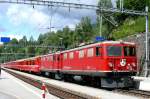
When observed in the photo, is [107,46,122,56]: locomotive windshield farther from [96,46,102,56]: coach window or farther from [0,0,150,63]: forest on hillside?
[0,0,150,63]: forest on hillside

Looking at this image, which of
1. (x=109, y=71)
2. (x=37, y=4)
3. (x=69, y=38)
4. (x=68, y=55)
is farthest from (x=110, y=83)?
(x=69, y=38)

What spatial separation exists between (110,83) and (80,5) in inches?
600

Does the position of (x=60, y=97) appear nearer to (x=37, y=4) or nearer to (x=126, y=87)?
(x=126, y=87)

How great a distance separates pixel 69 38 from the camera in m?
134

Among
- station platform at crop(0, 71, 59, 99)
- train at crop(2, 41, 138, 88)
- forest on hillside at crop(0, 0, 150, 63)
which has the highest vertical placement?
forest on hillside at crop(0, 0, 150, 63)

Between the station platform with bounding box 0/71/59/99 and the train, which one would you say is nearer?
the station platform with bounding box 0/71/59/99

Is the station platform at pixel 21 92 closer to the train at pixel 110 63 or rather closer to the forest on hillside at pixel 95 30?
the train at pixel 110 63

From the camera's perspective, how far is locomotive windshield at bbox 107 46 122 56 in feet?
88.0

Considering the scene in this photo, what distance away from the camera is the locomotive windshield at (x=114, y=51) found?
26.8 metres

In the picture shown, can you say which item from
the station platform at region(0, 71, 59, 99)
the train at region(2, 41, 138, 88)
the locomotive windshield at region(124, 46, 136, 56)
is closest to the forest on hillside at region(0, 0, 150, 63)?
the station platform at region(0, 71, 59, 99)

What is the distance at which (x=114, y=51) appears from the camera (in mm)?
27109

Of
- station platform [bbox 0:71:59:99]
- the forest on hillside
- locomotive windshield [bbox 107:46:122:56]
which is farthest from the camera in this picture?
the forest on hillside

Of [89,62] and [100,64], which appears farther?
[89,62]

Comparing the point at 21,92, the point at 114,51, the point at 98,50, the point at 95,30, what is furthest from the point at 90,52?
the point at 95,30
